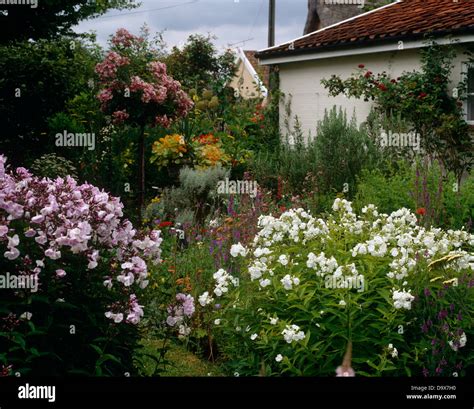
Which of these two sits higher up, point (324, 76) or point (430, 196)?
point (324, 76)

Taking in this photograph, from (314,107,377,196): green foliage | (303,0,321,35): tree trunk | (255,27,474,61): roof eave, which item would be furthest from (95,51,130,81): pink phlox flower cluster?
(303,0,321,35): tree trunk

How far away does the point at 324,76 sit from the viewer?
17969 mm

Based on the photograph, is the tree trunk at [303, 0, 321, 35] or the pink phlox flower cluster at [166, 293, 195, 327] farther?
the tree trunk at [303, 0, 321, 35]

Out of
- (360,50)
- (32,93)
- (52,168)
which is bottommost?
(52,168)

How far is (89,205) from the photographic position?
4746mm

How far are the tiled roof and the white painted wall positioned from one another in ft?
1.49

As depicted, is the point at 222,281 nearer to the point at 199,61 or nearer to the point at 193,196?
the point at 193,196

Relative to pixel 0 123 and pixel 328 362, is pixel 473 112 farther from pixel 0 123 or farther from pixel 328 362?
pixel 328 362

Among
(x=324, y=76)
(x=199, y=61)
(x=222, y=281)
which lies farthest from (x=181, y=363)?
(x=199, y=61)

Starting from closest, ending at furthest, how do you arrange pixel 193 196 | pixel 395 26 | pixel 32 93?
pixel 193 196 < pixel 32 93 < pixel 395 26

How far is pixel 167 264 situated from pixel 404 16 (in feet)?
35.6

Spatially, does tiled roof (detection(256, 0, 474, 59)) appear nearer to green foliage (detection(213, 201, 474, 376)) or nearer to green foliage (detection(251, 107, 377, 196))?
green foliage (detection(251, 107, 377, 196))

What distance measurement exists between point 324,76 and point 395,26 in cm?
262

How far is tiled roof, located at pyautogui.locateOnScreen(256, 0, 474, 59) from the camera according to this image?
13984 millimetres
